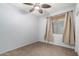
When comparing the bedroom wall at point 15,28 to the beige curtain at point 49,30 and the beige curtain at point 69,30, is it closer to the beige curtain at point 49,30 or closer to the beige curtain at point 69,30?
the beige curtain at point 49,30

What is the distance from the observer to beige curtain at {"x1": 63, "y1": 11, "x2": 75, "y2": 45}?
5.70ft

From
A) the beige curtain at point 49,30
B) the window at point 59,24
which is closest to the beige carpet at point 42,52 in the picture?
the beige curtain at point 49,30

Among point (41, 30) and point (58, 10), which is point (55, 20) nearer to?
point (58, 10)

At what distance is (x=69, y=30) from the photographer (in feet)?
5.95

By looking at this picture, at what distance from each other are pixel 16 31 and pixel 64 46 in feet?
6.34

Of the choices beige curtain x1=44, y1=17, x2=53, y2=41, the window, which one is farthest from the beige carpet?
A: the window

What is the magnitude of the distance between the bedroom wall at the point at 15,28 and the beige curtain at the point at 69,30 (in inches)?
44.7

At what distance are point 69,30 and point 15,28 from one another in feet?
6.32

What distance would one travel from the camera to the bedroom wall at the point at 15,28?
5.62ft

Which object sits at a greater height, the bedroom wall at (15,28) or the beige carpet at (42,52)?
the bedroom wall at (15,28)

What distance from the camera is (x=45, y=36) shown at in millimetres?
2428

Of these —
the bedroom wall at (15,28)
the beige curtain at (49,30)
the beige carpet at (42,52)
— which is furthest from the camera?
the beige curtain at (49,30)

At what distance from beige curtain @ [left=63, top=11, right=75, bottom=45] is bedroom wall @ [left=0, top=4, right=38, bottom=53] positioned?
44.7 inches

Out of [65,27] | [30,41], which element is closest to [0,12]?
[30,41]
